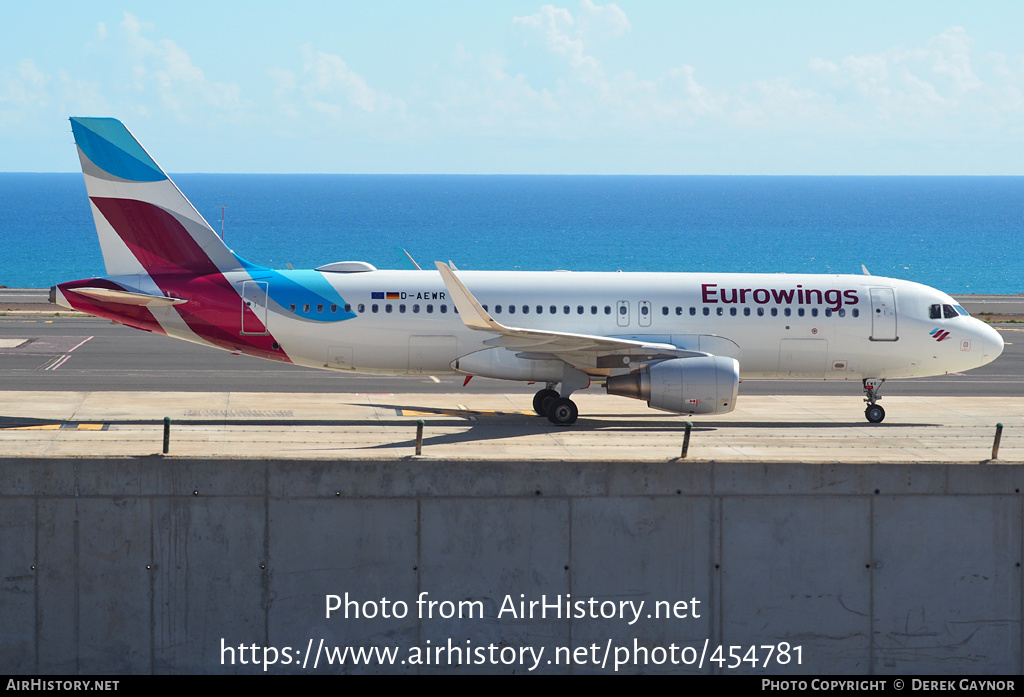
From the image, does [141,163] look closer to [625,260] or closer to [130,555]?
[130,555]

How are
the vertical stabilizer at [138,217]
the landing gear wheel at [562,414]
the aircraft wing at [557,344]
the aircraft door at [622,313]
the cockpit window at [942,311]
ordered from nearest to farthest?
the aircraft wing at [557,344], the landing gear wheel at [562,414], the vertical stabilizer at [138,217], the aircraft door at [622,313], the cockpit window at [942,311]

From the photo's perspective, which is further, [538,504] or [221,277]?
[221,277]

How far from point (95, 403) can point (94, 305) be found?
305 centimetres

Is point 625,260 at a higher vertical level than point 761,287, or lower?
higher

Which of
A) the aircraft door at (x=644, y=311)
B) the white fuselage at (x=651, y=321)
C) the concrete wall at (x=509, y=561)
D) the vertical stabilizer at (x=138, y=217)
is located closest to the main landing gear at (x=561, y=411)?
the white fuselage at (x=651, y=321)

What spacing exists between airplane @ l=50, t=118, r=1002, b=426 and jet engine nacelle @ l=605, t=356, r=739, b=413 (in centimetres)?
49

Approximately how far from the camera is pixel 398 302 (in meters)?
30.5

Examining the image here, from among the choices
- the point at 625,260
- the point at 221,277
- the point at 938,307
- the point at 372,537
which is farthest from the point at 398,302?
the point at 625,260

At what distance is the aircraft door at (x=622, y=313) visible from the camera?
101ft

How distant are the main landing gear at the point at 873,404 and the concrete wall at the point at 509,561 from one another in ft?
33.4

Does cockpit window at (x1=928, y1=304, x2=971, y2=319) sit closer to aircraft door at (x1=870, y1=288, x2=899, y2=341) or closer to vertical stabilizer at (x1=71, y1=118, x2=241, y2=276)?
aircraft door at (x1=870, y1=288, x2=899, y2=341)

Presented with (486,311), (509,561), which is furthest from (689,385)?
(509,561)

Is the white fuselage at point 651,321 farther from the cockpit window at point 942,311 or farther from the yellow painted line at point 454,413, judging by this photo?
the yellow painted line at point 454,413

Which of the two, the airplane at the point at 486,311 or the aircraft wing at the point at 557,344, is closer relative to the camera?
the aircraft wing at the point at 557,344
